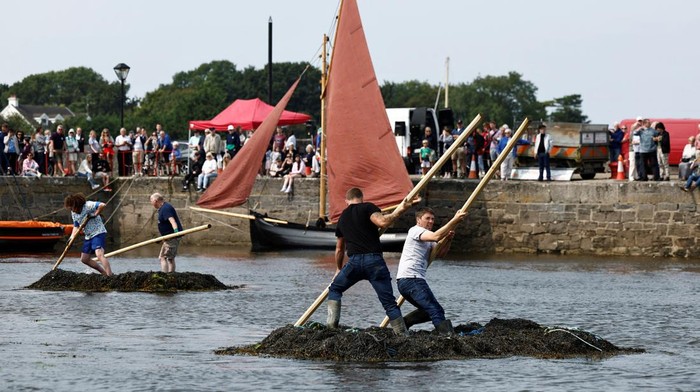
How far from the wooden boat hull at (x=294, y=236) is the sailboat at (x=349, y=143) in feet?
6.92

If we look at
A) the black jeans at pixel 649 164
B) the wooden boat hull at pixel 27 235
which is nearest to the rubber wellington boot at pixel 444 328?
the black jeans at pixel 649 164

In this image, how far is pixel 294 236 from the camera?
3959 cm

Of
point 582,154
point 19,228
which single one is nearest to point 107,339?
point 19,228

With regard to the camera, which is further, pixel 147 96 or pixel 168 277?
pixel 147 96

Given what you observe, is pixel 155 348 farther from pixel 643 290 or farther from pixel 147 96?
pixel 147 96

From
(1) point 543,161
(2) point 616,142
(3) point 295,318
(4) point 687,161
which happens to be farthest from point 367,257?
(2) point 616,142

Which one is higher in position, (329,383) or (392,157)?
(392,157)

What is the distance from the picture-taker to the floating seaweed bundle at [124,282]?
2308cm

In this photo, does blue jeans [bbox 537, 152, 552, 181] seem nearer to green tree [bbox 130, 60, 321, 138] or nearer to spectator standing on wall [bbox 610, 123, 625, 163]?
spectator standing on wall [bbox 610, 123, 625, 163]

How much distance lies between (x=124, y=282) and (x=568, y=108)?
485 ft

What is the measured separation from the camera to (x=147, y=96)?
507ft

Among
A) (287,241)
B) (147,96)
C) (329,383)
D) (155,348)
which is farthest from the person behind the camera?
(147,96)

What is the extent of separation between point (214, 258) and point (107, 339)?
19.2 m

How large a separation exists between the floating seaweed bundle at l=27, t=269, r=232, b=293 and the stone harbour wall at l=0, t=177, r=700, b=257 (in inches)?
622
